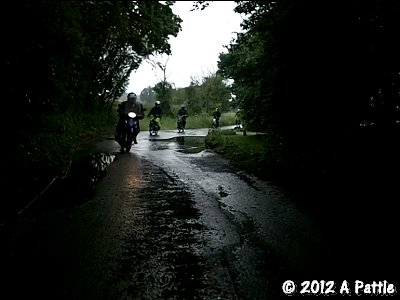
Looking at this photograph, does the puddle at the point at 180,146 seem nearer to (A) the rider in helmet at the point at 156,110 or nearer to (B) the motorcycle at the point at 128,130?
(B) the motorcycle at the point at 128,130

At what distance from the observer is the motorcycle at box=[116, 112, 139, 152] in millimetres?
14523

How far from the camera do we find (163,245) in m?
4.77

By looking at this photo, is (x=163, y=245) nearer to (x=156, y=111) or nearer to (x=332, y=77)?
(x=332, y=77)

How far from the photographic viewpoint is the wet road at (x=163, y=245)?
3.65 meters

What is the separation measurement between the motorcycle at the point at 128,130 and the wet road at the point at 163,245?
6628mm

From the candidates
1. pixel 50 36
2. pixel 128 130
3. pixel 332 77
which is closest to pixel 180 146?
pixel 128 130

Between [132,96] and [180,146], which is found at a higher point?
[132,96]

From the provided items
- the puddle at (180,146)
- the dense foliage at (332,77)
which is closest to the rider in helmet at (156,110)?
the puddle at (180,146)

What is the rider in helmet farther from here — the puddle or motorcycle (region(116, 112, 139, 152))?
motorcycle (region(116, 112, 139, 152))

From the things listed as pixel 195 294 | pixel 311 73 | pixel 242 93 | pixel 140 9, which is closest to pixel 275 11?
pixel 311 73

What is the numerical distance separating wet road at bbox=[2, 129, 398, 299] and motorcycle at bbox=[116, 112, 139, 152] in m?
6.63

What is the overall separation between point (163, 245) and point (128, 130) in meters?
10.3

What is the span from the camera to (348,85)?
741 centimetres

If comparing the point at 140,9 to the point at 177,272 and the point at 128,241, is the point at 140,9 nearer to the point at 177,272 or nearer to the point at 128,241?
the point at 128,241
